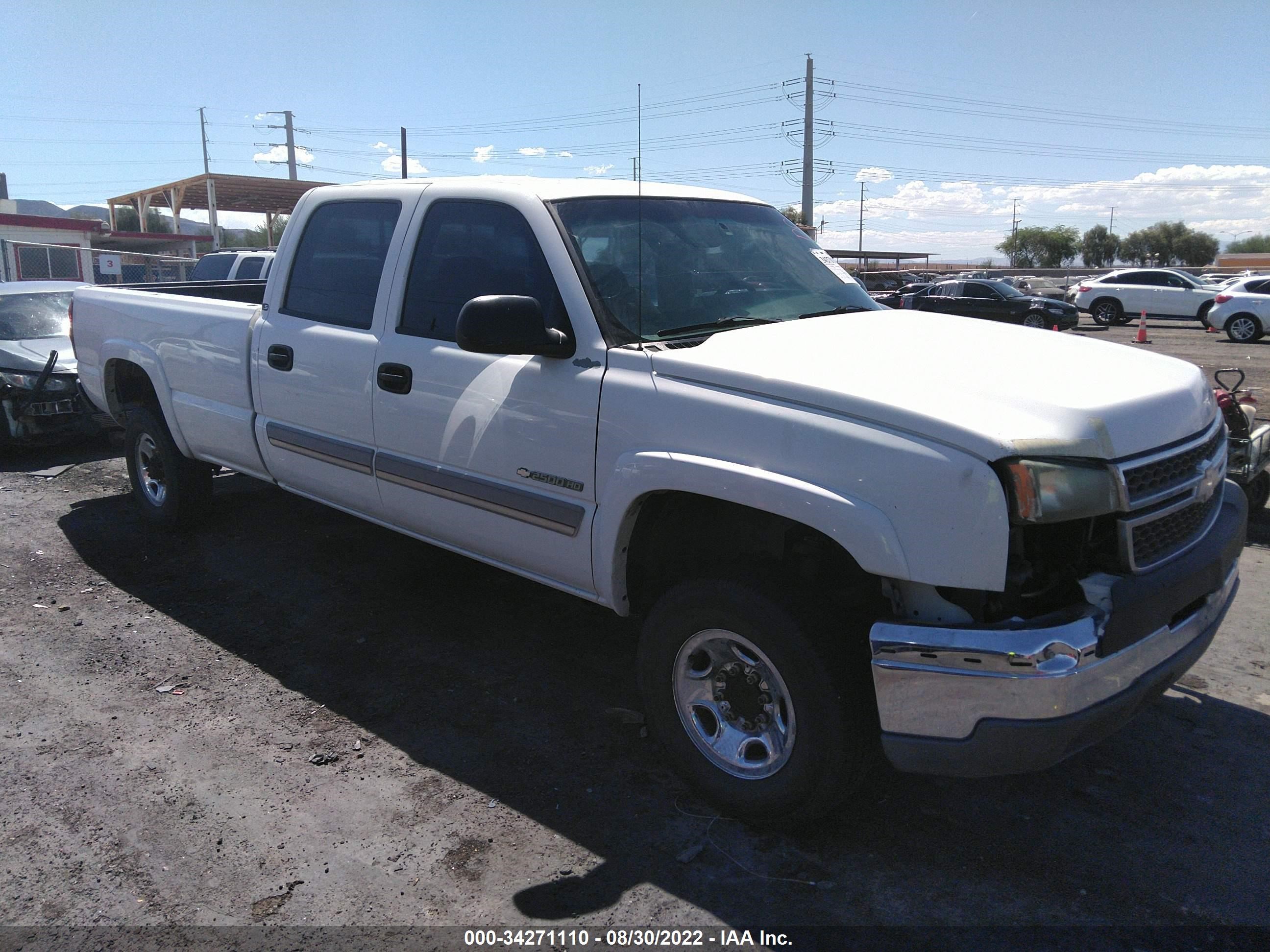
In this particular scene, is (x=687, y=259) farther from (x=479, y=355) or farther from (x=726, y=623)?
(x=726, y=623)

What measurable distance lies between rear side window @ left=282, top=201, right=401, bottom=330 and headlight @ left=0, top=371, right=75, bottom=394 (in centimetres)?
518

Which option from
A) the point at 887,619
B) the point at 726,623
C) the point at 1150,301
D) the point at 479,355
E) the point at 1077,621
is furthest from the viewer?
the point at 1150,301

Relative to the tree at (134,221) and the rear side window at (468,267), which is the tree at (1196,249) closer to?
the tree at (134,221)

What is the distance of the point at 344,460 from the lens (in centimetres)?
428

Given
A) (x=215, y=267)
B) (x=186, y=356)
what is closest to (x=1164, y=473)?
(x=186, y=356)

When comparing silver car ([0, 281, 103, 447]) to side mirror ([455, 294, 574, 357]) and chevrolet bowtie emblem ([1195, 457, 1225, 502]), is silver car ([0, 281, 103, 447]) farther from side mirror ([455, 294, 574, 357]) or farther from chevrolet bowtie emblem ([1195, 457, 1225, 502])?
chevrolet bowtie emblem ([1195, 457, 1225, 502])

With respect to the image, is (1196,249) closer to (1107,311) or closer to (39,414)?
(1107,311)

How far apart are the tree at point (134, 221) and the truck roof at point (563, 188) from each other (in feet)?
232

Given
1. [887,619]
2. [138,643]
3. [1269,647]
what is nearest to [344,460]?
[138,643]

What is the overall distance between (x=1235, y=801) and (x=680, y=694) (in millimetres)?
1892

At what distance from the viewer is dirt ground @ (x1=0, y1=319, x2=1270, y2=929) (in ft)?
8.92

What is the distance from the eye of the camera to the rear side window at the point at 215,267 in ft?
50.4

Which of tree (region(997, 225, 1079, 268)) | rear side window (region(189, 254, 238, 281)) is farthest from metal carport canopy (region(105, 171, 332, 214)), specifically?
tree (region(997, 225, 1079, 268))

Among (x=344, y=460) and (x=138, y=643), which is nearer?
(x=344, y=460)
